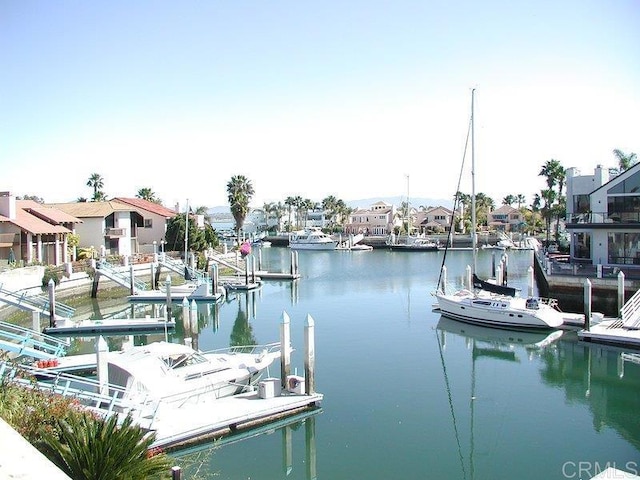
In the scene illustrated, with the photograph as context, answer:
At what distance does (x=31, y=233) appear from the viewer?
153ft

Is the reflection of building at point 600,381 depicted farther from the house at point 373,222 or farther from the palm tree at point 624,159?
the house at point 373,222

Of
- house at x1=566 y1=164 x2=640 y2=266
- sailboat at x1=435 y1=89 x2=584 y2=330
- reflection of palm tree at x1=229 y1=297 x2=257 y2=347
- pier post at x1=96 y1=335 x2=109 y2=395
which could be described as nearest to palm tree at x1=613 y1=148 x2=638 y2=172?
house at x1=566 y1=164 x2=640 y2=266

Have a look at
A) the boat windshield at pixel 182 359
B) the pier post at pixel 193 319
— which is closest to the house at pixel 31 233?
the pier post at pixel 193 319

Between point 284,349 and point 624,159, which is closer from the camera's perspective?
point 284,349

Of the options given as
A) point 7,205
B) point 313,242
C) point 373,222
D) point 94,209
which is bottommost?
point 313,242

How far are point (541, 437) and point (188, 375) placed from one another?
12407 mm

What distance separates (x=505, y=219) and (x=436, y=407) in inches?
4772

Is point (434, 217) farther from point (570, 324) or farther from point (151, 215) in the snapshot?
point (570, 324)

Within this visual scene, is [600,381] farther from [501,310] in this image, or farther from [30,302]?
[30,302]

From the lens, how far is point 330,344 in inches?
1270

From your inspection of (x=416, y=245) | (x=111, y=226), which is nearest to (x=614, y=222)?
(x=111, y=226)

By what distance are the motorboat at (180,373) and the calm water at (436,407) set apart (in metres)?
2.80

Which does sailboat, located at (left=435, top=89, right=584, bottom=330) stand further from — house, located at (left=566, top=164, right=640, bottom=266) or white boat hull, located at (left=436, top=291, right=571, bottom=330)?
house, located at (left=566, top=164, right=640, bottom=266)

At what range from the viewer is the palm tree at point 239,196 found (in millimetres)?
94875
